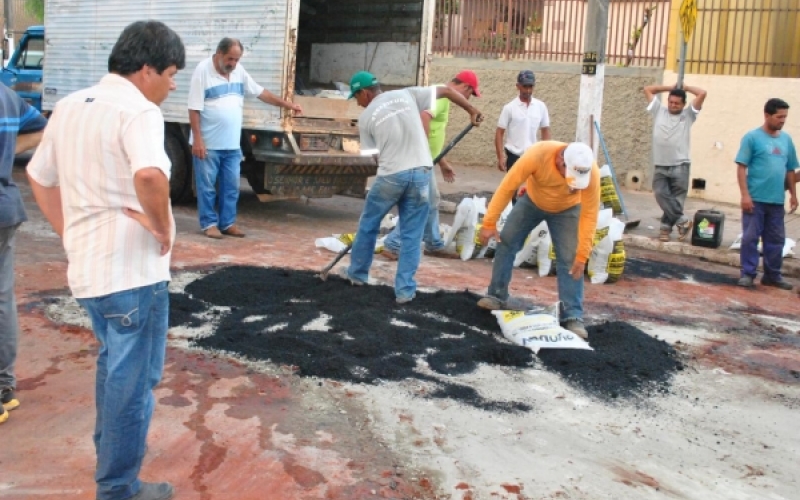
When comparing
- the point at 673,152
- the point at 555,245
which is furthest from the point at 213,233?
the point at 673,152

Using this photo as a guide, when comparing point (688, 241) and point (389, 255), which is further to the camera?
point (688, 241)

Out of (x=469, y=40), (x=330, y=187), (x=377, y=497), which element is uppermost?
(x=469, y=40)

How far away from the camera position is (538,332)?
19.5 ft

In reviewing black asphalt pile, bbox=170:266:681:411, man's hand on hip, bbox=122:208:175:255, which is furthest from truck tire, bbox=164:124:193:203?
man's hand on hip, bbox=122:208:175:255

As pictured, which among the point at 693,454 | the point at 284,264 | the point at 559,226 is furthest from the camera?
the point at 284,264

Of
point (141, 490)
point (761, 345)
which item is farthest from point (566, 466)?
point (761, 345)

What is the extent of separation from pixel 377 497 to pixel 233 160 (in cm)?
606

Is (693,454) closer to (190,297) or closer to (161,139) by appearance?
(161,139)

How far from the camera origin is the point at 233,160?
930 centimetres

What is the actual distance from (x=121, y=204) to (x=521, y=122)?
7496 millimetres

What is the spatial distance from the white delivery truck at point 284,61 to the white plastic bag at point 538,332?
14.0ft

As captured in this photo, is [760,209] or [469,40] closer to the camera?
[760,209]

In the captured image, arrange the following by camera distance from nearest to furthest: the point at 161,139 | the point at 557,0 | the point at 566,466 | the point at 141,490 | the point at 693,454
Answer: the point at 161,139 < the point at 141,490 < the point at 566,466 < the point at 693,454 < the point at 557,0

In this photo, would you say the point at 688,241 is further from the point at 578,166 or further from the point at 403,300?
the point at 578,166
